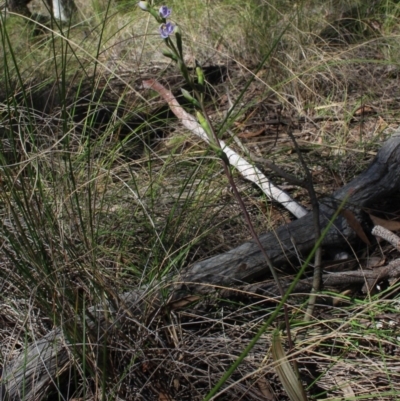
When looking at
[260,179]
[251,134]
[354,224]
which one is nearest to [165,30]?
[354,224]

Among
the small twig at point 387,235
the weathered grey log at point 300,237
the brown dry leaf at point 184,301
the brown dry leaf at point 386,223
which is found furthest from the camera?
the brown dry leaf at point 386,223

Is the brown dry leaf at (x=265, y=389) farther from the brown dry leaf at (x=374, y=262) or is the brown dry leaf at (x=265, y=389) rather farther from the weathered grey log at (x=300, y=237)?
the brown dry leaf at (x=374, y=262)

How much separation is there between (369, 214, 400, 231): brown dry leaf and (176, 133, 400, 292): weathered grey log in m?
0.04

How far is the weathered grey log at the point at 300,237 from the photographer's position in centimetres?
218

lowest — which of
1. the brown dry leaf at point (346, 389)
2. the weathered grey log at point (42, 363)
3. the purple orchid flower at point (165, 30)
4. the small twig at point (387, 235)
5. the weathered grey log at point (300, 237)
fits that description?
the brown dry leaf at point (346, 389)

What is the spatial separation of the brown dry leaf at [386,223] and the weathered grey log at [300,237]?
0.04m

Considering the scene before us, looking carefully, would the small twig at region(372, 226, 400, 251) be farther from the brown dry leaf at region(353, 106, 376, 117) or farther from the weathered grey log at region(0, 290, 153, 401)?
the brown dry leaf at region(353, 106, 376, 117)

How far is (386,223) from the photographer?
2508mm

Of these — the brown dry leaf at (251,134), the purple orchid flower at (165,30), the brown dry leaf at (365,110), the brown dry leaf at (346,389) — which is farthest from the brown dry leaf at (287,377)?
the brown dry leaf at (365,110)

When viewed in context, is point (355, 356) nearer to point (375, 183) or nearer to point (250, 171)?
point (375, 183)

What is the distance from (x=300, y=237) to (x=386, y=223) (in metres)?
0.39

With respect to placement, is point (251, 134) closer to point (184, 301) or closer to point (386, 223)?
point (386, 223)

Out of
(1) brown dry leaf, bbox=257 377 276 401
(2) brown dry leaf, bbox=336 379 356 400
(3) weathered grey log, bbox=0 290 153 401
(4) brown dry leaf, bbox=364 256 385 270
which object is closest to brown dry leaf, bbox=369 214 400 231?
(4) brown dry leaf, bbox=364 256 385 270

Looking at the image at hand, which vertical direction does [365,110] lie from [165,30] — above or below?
below
